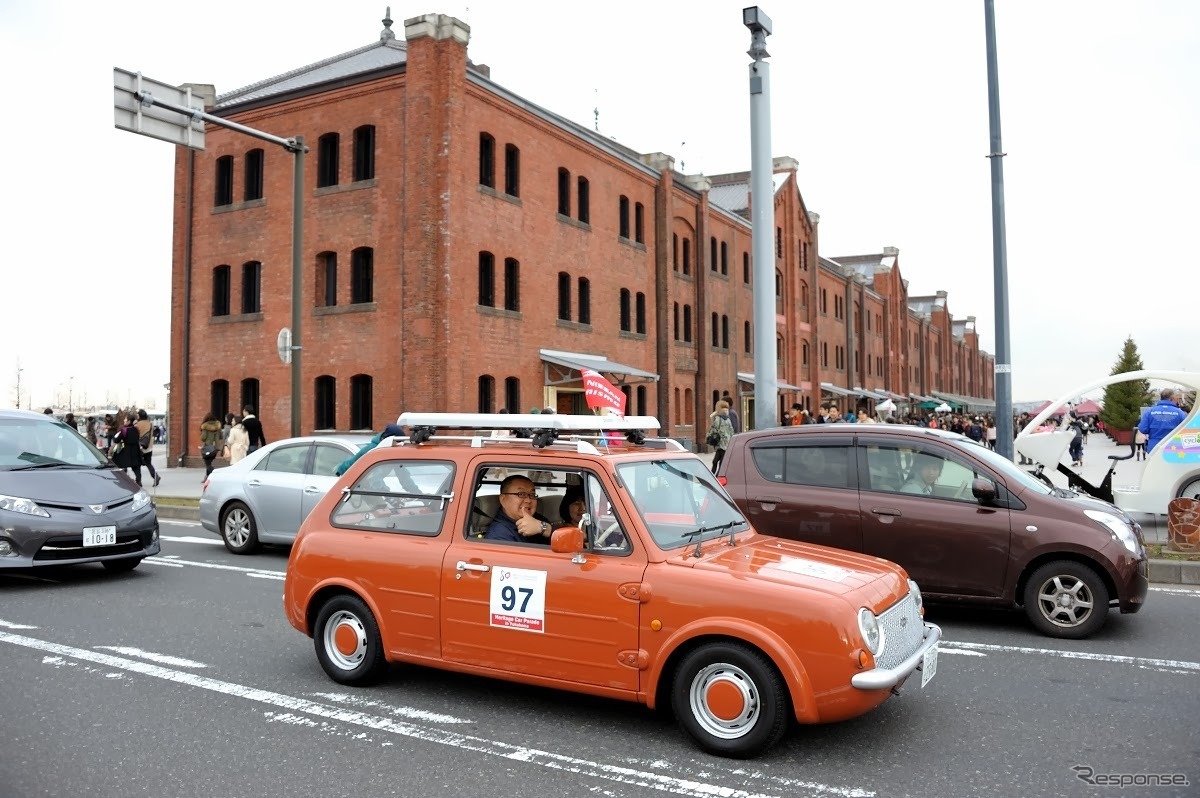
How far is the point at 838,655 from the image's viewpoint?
166 inches

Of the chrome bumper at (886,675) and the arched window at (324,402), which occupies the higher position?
the arched window at (324,402)

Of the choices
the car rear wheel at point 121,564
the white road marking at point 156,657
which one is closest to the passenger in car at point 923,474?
the white road marking at point 156,657

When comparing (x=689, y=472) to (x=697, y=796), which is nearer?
(x=697, y=796)

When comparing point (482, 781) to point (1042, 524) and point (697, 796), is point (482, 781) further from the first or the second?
point (1042, 524)

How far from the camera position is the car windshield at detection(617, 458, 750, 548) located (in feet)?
16.4

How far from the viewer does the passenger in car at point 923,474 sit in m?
7.71

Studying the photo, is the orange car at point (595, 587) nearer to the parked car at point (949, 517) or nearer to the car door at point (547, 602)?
the car door at point (547, 602)

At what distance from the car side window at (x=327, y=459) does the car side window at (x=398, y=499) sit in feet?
18.4

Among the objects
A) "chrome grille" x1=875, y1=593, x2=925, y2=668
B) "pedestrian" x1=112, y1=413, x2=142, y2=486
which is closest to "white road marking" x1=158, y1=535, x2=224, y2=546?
"pedestrian" x1=112, y1=413, x2=142, y2=486

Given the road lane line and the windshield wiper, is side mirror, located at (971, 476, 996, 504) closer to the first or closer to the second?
the windshield wiper

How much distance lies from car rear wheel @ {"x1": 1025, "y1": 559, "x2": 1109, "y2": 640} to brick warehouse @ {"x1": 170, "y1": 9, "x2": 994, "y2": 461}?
18.1 meters

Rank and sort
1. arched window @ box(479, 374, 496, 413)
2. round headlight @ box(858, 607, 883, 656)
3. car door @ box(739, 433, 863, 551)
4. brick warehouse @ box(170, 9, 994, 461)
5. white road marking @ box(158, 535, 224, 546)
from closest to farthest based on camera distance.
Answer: round headlight @ box(858, 607, 883, 656), car door @ box(739, 433, 863, 551), white road marking @ box(158, 535, 224, 546), brick warehouse @ box(170, 9, 994, 461), arched window @ box(479, 374, 496, 413)

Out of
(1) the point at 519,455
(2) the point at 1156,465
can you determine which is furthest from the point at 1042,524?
(2) the point at 1156,465

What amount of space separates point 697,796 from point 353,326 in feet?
74.4
